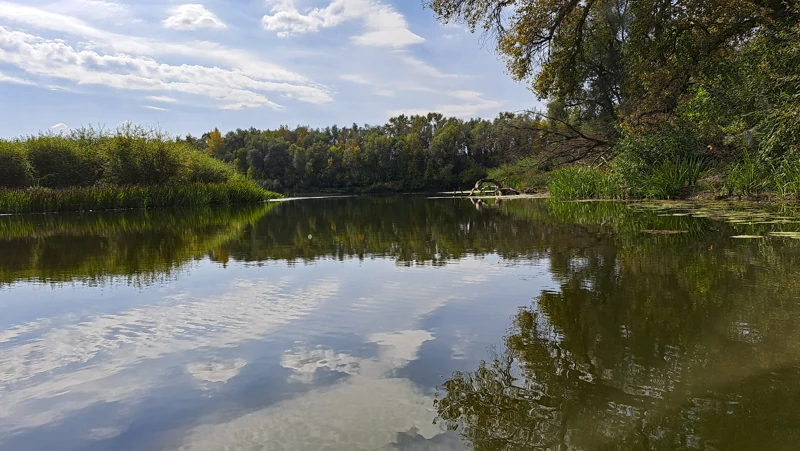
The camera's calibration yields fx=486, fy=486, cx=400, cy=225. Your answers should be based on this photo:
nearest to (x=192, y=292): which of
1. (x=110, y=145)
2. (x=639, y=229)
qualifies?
(x=639, y=229)

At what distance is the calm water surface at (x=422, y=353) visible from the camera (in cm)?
201

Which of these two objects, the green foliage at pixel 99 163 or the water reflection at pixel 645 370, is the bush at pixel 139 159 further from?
the water reflection at pixel 645 370

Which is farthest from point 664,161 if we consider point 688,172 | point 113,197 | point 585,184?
point 113,197

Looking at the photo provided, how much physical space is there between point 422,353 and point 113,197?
2569 cm

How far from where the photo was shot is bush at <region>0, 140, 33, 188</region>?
24.8 meters

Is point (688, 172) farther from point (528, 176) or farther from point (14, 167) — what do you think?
point (14, 167)

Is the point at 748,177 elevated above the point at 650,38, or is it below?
below

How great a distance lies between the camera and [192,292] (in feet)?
15.8

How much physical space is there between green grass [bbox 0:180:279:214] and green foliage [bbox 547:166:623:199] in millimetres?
18398

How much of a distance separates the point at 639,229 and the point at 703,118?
22.8ft

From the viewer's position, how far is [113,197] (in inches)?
949

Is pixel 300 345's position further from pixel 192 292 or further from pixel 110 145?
pixel 110 145

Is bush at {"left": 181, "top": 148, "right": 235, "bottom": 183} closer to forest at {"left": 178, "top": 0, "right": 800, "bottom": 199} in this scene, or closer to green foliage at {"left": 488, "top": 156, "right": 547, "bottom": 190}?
green foliage at {"left": 488, "top": 156, "right": 547, "bottom": 190}

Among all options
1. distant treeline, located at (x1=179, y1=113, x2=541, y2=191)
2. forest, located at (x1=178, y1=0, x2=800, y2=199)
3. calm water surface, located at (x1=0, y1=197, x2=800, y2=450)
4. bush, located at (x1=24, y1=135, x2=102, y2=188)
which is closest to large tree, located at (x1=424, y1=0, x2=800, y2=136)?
forest, located at (x1=178, y1=0, x2=800, y2=199)
